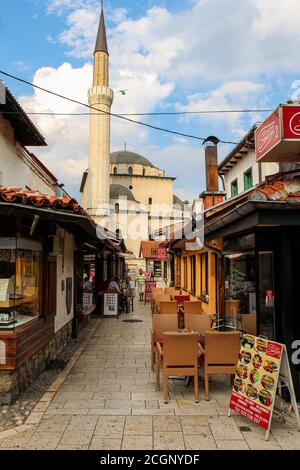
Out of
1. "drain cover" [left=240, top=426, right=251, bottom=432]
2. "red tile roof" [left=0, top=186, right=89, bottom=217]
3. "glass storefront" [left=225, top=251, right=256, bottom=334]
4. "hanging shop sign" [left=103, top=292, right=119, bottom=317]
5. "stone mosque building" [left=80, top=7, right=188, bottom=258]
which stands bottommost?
"drain cover" [left=240, top=426, right=251, bottom=432]

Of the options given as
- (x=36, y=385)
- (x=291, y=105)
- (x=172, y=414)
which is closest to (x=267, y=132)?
(x=291, y=105)

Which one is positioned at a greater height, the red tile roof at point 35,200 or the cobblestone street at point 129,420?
the red tile roof at point 35,200

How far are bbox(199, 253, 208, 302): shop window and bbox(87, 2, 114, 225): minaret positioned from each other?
29.2m

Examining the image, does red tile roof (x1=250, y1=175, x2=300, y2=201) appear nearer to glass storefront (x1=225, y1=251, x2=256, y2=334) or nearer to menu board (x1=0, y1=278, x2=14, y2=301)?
glass storefront (x1=225, y1=251, x2=256, y2=334)

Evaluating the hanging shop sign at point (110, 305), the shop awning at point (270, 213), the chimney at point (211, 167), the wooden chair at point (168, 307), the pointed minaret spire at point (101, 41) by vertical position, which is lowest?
the hanging shop sign at point (110, 305)

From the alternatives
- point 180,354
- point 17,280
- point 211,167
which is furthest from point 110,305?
point 180,354

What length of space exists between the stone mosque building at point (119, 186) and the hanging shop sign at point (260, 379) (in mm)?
19932

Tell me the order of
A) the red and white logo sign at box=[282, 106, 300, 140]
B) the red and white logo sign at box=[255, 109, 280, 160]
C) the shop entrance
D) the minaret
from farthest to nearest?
the minaret → the red and white logo sign at box=[255, 109, 280, 160] → the red and white logo sign at box=[282, 106, 300, 140] → the shop entrance

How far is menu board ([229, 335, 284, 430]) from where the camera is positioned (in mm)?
4129

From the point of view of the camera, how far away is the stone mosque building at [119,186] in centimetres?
3935

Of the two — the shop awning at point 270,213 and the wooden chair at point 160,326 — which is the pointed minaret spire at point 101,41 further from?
the shop awning at point 270,213

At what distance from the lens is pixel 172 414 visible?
4.67 meters

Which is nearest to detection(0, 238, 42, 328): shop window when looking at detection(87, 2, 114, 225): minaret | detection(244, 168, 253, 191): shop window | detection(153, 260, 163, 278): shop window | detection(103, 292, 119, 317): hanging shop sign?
detection(103, 292, 119, 317): hanging shop sign

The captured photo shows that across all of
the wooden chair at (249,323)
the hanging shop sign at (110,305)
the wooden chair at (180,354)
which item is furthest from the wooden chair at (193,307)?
the hanging shop sign at (110,305)
